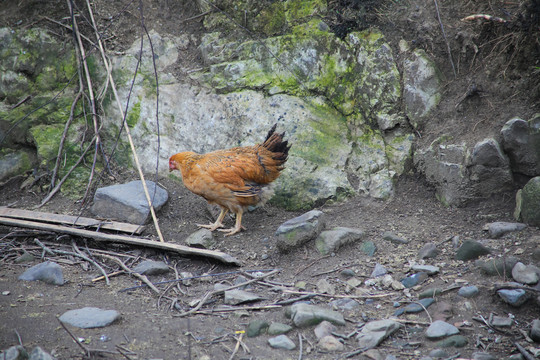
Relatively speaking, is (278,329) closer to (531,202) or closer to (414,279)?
(414,279)

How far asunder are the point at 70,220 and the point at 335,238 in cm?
341

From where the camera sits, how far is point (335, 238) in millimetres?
4848

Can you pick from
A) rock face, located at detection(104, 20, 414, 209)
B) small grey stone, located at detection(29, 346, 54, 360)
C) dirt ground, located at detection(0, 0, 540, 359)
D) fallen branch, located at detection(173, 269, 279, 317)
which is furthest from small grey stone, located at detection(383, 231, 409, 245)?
small grey stone, located at detection(29, 346, 54, 360)

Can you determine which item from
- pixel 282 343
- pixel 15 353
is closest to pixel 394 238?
pixel 282 343

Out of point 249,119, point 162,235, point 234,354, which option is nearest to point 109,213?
point 162,235

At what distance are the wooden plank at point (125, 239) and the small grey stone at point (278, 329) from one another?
4.29 ft

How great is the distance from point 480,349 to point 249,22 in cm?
544

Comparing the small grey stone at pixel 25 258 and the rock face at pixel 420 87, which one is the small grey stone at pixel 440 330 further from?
the small grey stone at pixel 25 258

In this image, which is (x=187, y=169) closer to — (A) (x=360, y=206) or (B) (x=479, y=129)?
(A) (x=360, y=206)

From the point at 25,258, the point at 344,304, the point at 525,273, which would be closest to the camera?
the point at 525,273

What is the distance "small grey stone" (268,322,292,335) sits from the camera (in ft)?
11.9

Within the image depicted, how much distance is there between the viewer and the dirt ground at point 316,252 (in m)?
3.47

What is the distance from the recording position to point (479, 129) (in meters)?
5.18

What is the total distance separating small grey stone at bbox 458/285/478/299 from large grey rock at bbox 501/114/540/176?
182 cm
